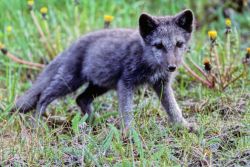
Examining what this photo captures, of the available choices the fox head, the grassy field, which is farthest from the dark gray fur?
the grassy field

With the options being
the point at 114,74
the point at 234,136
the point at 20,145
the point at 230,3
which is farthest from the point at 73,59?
the point at 230,3

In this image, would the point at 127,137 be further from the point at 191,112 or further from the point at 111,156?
the point at 191,112

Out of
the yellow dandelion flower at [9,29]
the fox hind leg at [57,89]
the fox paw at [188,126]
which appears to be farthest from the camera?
the yellow dandelion flower at [9,29]

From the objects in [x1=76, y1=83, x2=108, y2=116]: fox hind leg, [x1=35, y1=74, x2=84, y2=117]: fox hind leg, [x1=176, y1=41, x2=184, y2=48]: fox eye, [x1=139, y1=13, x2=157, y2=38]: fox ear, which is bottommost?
[x1=76, y1=83, x2=108, y2=116]: fox hind leg

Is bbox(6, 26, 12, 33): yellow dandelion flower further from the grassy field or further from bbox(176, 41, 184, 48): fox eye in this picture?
bbox(176, 41, 184, 48): fox eye

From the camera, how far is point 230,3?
10039 millimetres

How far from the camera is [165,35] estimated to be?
6.06 meters

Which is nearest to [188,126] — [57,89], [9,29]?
[57,89]

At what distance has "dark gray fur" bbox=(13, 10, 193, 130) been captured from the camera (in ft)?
20.0

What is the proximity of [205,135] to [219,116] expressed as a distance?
0.60 m

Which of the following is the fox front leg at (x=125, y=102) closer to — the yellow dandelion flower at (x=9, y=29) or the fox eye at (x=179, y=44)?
the fox eye at (x=179, y=44)

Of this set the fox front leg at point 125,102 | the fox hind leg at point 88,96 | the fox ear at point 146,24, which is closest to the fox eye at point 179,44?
the fox ear at point 146,24

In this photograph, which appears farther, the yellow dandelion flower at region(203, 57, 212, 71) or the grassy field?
the yellow dandelion flower at region(203, 57, 212, 71)

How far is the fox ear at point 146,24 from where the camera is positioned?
6.09m
